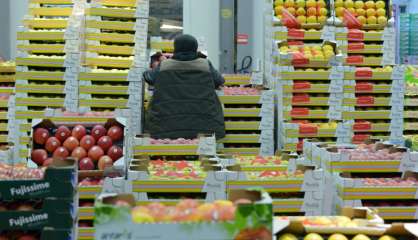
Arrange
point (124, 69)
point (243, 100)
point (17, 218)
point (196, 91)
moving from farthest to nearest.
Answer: point (124, 69), point (243, 100), point (196, 91), point (17, 218)

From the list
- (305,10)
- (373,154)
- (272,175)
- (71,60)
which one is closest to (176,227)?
(272,175)

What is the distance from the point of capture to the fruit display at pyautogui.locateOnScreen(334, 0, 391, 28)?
328 inches

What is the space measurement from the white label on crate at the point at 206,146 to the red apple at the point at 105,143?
984mm

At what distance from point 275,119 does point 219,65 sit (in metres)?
3.59

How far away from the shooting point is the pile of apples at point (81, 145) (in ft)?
15.8

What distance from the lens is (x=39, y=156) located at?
486 cm

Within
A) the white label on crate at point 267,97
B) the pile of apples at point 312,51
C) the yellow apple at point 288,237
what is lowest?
the yellow apple at point 288,237

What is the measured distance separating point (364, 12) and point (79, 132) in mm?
4617

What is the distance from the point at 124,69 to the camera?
7.93 metres

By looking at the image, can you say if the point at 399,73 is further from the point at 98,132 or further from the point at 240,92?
the point at 98,132

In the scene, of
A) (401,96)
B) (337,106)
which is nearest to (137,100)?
(337,106)

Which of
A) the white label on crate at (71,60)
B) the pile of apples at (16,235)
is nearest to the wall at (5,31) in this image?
the white label on crate at (71,60)

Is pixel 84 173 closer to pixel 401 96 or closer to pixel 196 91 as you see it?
pixel 196 91

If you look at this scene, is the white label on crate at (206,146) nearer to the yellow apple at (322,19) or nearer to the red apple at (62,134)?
the red apple at (62,134)
